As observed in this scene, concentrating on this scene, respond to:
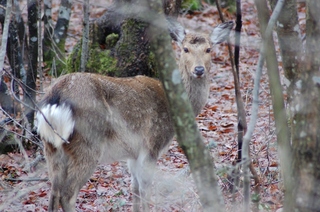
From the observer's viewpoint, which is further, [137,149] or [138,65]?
[138,65]

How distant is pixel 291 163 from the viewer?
3.85m

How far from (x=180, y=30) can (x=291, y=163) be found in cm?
303

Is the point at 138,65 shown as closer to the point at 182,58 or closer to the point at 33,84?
the point at 182,58

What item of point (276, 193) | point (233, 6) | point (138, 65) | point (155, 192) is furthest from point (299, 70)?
point (233, 6)

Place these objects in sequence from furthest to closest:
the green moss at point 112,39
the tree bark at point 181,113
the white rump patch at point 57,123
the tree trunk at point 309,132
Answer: the green moss at point 112,39 < the white rump patch at point 57,123 < the tree trunk at point 309,132 < the tree bark at point 181,113

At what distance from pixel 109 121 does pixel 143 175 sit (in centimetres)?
79

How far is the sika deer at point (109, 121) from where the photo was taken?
523 centimetres

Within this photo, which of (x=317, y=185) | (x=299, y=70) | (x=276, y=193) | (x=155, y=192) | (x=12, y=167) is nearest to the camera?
(x=317, y=185)

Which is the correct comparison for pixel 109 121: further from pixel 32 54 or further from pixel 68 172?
pixel 32 54

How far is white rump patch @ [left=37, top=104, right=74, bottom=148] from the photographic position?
5.12 meters

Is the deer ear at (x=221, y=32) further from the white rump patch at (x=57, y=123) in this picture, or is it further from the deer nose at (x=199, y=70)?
the white rump patch at (x=57, y=123)

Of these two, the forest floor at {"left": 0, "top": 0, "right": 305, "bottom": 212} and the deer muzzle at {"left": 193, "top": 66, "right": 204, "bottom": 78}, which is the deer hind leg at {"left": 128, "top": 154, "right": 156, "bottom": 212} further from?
the deer muzzle at {"left": 193, "top": 66, "right": 204, "bottom": 78}

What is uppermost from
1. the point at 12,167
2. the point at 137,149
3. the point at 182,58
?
the point at 182,58

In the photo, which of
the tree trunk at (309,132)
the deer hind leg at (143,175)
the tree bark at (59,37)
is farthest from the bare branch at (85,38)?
the tree trunk at (309,132)
